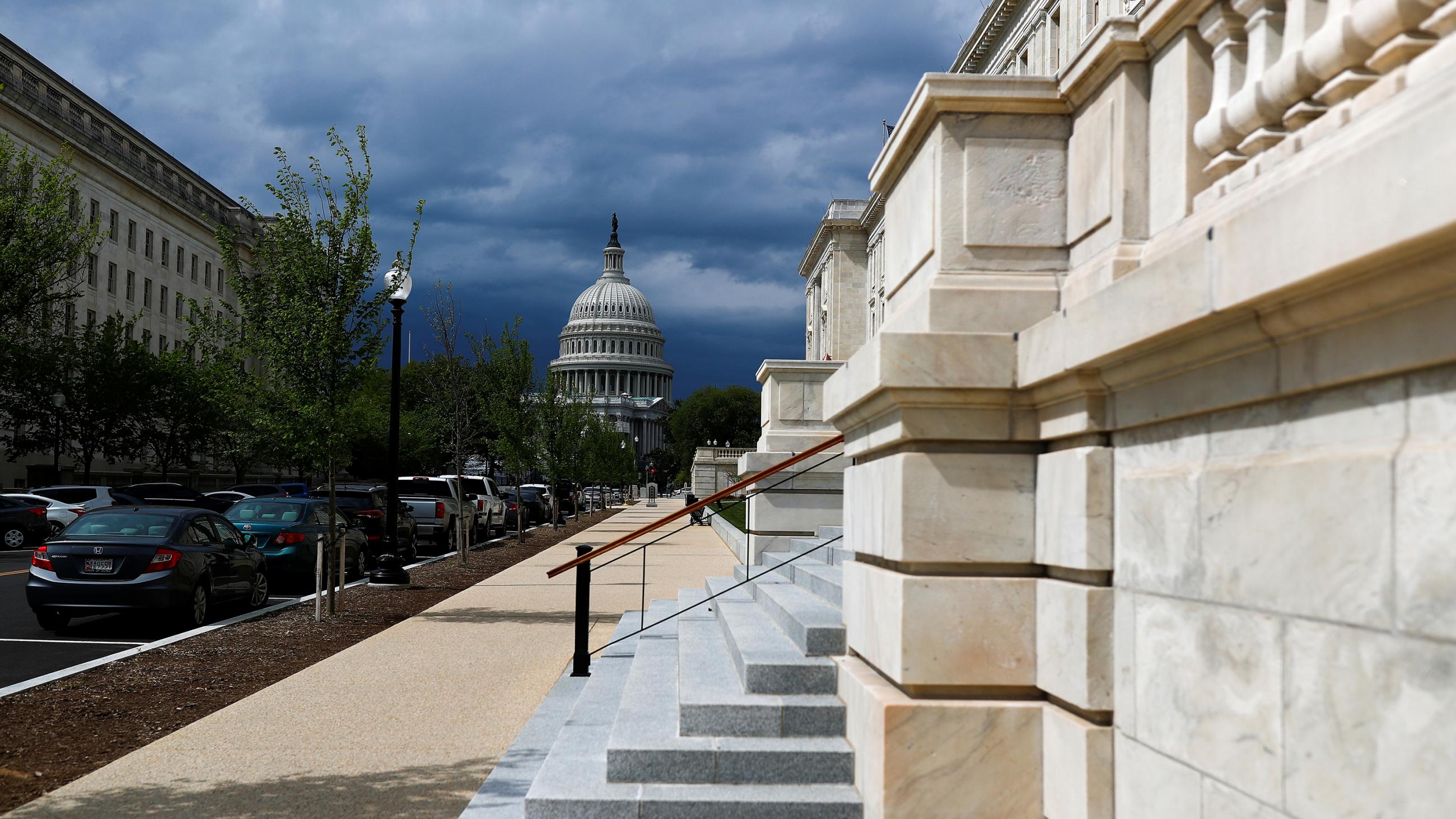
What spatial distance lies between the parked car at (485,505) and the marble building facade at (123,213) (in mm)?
19798

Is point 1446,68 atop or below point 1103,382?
atop

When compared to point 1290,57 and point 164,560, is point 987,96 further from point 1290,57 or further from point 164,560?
point 164,560

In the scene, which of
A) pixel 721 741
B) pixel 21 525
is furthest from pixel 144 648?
pixel 21 525

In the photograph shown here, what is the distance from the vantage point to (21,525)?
93.4 feet

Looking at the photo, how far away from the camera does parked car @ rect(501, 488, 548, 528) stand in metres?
40.3

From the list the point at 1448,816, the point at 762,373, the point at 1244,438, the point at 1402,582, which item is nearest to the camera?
the point at 1448,816

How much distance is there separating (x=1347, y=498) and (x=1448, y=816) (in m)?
0.75

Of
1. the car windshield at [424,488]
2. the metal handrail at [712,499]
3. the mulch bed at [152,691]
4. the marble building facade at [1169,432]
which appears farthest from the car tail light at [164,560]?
the car windshield at [424,488]

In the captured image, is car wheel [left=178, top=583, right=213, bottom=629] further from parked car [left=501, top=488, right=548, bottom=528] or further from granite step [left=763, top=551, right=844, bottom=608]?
parked car [left=501, top=488, right=548, bottom=528]

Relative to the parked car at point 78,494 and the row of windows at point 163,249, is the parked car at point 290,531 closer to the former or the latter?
the parked car at point 78,494

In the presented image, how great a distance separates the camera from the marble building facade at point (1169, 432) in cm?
264

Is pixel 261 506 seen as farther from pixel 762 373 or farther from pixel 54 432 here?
pixel 54 432

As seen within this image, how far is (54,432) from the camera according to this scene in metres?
47.8

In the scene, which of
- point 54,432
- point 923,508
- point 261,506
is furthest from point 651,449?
point 923,508
